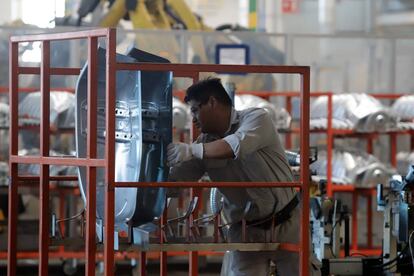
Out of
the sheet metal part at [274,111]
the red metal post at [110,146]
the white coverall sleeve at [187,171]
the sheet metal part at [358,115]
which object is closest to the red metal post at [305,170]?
the white coverall sleeve at [187,171]

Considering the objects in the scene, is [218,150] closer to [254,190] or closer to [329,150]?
[254,190]

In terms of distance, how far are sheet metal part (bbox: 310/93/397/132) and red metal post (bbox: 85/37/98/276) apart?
5724 mm

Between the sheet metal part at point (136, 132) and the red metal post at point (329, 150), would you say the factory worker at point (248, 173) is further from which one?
the red metal post at point (329, 150)

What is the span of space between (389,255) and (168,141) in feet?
7.25

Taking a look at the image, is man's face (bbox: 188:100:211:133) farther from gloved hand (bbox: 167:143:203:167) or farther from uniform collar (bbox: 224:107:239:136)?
gloved hand (bbox: 167:143:203:167)

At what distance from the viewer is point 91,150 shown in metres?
4.55

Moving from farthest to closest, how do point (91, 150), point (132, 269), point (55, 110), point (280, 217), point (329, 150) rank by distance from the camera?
point (329, 150)
point (132, 269)
point (55, 110)
point (280, 217)
point (91, 150)

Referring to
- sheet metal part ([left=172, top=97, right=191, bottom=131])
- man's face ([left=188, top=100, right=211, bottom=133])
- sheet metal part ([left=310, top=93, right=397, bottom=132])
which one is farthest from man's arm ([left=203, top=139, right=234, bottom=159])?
sheet metal part ([left=310, top=93, right=397, bottom=132])

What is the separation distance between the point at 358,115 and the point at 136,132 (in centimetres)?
548

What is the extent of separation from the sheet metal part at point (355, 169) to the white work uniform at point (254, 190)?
4259 millimetres

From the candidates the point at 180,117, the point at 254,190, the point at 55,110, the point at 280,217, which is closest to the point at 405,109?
the point at 180,117

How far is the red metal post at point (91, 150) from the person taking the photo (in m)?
4.53

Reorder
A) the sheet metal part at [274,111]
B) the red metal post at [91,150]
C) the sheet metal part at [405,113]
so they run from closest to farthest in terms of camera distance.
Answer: the red metal post at [91,150], the sheet metal part at [274,111], the sheet metal part at [405,113]

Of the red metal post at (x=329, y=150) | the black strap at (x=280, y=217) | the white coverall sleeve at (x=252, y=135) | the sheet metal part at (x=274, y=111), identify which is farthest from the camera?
the red metal post at (x=329, y=150)
